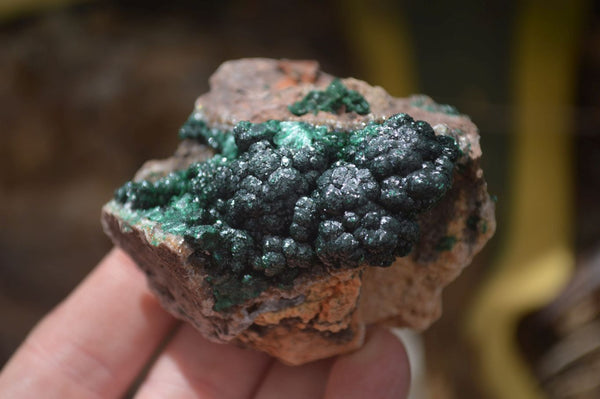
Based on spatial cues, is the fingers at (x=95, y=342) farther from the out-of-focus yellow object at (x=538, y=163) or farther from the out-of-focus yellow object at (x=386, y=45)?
the out-of-focus yellow object at (x=386, y=45)

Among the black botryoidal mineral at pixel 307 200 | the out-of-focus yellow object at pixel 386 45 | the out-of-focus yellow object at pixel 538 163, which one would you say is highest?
the black botryoidal mineral at pixel 307 200

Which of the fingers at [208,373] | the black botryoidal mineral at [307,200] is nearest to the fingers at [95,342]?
the fingers at [208,373]

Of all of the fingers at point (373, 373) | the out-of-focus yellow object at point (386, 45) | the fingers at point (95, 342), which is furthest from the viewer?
the out-of-focus yellow object at point (386, 45)

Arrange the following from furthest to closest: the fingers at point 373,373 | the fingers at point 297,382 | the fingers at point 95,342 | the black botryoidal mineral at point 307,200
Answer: the fingers at point 95,342, the fingers at point 297,382, the fingers at point 373,373, the black botryoidal mineral at point 307,200

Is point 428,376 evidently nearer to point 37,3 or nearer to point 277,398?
point 277,398

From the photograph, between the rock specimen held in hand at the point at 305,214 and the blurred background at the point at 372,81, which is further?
the blurred background at the point at 372,81

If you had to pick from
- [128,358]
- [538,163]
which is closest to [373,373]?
[128,358]

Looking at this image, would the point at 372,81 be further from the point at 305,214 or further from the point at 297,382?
the point at 305,214

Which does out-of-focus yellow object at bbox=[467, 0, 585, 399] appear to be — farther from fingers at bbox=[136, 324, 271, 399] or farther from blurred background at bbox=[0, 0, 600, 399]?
fingers at bbox=[136, 324, 271, 399]

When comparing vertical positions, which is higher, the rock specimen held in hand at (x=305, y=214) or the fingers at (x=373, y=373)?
the rock specimen held in hand at (x=305, y=214)
